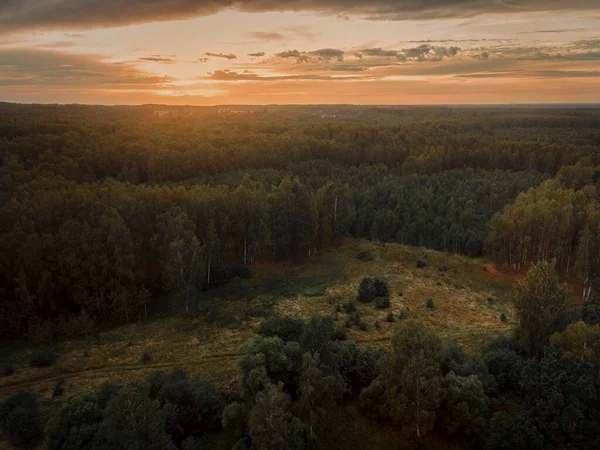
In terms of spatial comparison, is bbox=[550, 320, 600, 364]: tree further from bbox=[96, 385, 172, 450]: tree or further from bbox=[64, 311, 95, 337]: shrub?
bbox=[64, 311, 95, 337]: shrub

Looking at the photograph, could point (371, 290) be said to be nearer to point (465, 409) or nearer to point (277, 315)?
point (277, 315)

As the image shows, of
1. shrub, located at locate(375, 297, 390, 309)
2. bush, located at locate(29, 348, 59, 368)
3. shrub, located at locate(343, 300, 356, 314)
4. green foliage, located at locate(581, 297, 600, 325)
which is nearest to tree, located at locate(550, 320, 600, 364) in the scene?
green foliage, located at locate(581, 297, 600, 325)

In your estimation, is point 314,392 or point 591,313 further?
point 591,313

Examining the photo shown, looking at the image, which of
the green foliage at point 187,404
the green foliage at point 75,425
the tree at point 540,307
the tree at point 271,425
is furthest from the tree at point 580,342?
the green foliage at point 75,425

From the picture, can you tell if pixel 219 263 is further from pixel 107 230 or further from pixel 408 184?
pixel 408 184

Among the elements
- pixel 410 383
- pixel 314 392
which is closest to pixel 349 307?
pixel 410 383

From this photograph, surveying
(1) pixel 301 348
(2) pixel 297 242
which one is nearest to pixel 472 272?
(2) pixel 297 242
